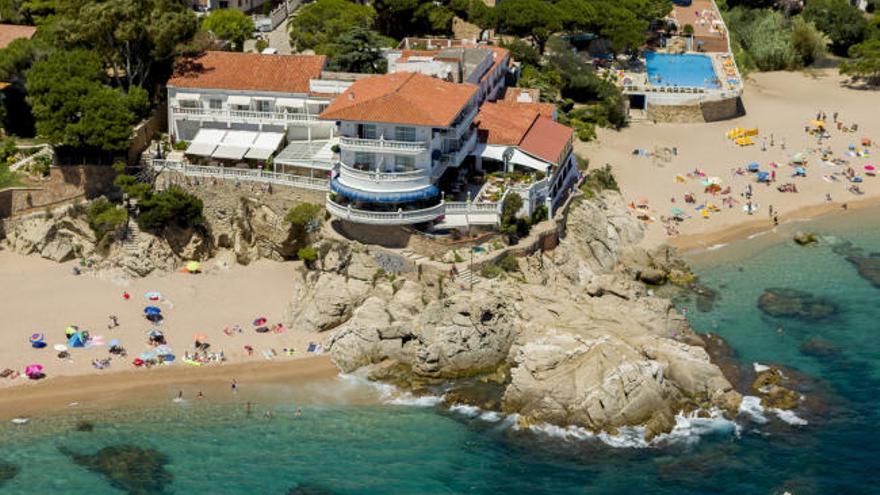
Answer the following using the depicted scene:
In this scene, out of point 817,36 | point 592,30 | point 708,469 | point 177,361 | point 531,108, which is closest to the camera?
point 708,469

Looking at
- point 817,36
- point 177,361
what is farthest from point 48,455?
point 817,36

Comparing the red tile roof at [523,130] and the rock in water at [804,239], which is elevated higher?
the red tile roof at [523,130]

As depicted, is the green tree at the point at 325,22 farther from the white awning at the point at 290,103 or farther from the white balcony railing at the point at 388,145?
the white balcony railing at the point at 388,145

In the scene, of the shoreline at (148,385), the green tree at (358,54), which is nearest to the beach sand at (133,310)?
the shoreline at (148,385)

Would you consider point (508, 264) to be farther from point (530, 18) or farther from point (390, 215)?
point (530, 18)

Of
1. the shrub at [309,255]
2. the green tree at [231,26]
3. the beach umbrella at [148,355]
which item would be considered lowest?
the beach umbrella at [148,355]

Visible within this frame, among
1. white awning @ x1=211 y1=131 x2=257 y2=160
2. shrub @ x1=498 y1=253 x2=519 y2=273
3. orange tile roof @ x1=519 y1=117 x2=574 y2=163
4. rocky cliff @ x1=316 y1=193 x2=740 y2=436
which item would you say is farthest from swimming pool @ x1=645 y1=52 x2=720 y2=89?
white awning @ x1=211 y1=131 x2=257 y2=160

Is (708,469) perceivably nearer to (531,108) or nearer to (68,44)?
(531,108)
